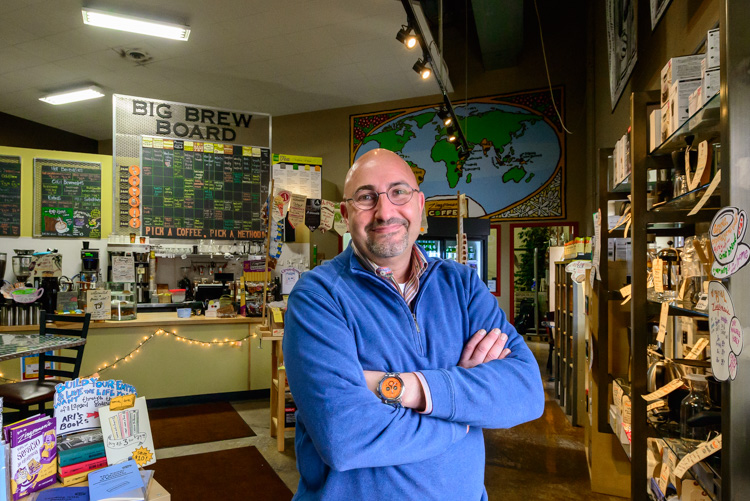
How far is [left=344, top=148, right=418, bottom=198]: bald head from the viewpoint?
1.36 meters

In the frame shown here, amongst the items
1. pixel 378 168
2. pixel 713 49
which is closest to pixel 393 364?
pixel 378 168

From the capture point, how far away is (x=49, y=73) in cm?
644

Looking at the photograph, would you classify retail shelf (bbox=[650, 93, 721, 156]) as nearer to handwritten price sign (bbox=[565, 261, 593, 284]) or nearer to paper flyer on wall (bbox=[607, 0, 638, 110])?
paper flyer on wall (bbox=[607, 0, 638, 110])

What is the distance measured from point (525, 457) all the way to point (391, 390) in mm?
3187

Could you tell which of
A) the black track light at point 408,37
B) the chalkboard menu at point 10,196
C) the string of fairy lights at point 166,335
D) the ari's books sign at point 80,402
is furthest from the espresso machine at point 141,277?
the ari's books sign at point 80,402

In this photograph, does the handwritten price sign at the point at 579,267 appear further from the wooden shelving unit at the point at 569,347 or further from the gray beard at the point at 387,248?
the gray beard at the point at 387,248

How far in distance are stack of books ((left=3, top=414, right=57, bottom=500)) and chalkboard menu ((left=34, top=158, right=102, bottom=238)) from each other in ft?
19.0

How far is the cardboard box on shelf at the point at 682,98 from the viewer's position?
5.53ft

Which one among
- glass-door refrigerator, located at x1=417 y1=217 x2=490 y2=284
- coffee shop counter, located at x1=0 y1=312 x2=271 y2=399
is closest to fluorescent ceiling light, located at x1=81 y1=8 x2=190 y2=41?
coffee shop counter, located at x1=0 y1=312 x2=271 y2=399

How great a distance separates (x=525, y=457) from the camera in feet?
12.4

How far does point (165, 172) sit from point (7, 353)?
3.30 meters

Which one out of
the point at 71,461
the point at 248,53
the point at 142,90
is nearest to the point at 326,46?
the point at 248,53

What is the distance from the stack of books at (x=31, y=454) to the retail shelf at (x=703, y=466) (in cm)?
212

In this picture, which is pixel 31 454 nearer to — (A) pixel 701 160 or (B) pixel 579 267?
(A) pixel 701 160
